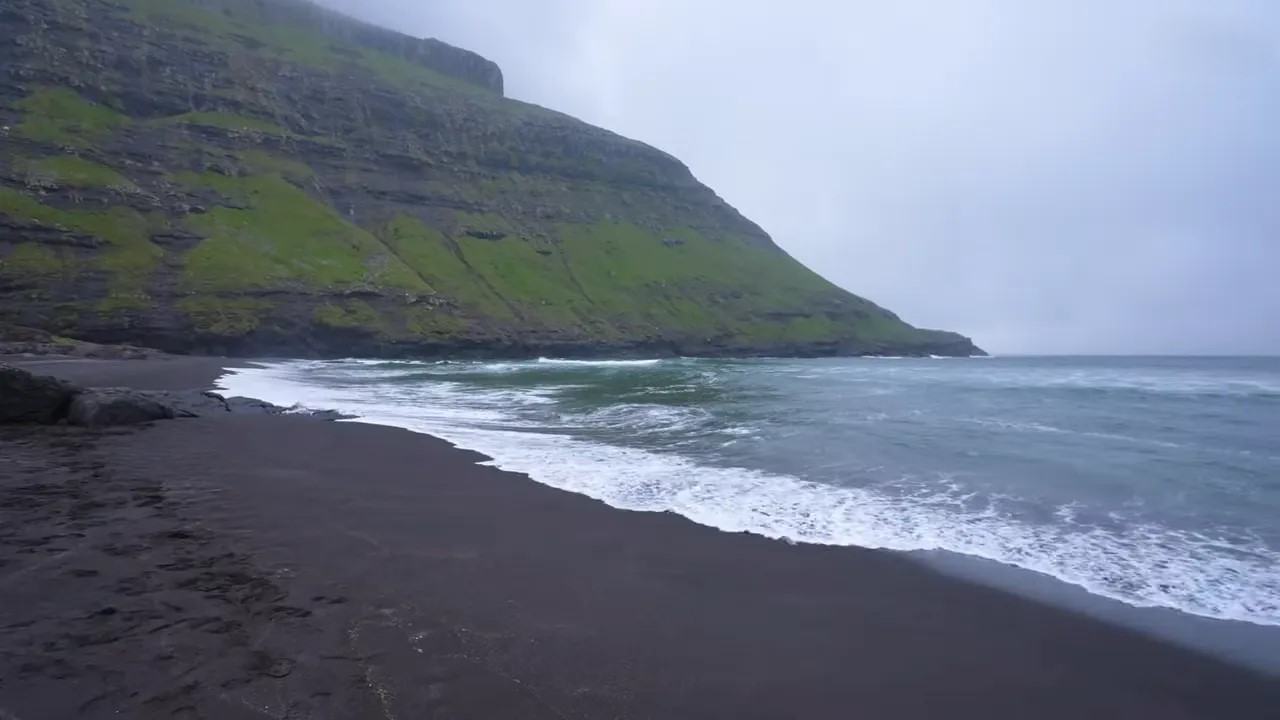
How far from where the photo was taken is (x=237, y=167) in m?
107

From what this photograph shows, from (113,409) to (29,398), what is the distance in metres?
1.87

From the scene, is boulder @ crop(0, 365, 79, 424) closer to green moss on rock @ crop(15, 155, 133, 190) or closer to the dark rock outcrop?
the dark rock outcrop

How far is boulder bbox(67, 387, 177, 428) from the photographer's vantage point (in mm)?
17312

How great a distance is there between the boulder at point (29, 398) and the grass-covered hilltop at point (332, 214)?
202 ft

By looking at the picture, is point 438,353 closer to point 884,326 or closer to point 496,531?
point 496,531

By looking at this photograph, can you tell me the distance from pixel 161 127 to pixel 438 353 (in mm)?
64056

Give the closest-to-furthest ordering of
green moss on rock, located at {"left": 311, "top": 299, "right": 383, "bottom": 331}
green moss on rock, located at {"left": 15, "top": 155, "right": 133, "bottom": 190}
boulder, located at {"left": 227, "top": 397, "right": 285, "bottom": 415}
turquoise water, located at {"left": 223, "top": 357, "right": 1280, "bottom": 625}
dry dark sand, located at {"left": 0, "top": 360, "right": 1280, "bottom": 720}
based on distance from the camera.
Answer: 1. dry dark sand, located at {"left": 0, "top": 360, "right": 1280, "bottom": 720}
2. turquoise water, located at {"left": 223, "top": 357, "right": 1280, "bottom": 625}
3. boulder, located at {"left": 227, "top": 397, "right": 285, "bottom": 415}
4. green moss on rock, located at {"left": 15, "top": 155, "right": 133, "bottom": 190}
5. green moss on rock, located at {"left": 311, "top": 299, "right": 383, "bottom": 331}

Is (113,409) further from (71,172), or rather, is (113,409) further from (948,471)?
(71,172)

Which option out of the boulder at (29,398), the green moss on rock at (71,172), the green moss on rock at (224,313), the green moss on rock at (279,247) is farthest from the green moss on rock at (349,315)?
the boulder at (29,398)

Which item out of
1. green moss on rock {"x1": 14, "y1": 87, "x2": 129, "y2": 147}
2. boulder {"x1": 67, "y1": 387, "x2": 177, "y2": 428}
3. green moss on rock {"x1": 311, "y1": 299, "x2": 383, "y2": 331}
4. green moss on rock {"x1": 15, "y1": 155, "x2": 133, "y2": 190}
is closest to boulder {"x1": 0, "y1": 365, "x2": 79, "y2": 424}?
boulder {"x1": 67, "y1": 387, "x2": 177, "y2": 428}

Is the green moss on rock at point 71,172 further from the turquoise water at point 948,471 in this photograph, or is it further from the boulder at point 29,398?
the boulder at point 29,398

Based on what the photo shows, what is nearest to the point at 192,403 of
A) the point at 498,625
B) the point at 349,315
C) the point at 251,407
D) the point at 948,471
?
the point at 251,407

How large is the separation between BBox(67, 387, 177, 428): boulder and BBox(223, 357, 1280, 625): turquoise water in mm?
6373

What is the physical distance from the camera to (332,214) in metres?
108
